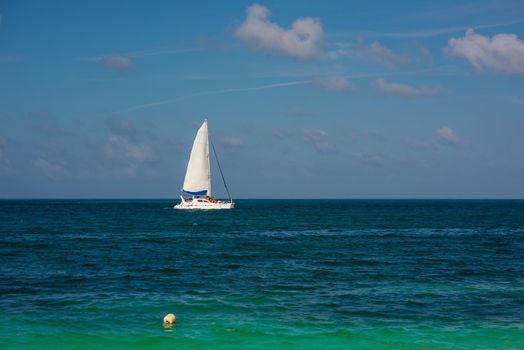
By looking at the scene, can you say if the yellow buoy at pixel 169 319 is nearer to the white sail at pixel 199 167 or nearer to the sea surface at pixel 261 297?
the sea surface at pixel 261 297

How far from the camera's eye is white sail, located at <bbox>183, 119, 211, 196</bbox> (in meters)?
134

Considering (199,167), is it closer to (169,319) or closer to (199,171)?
(199,171)

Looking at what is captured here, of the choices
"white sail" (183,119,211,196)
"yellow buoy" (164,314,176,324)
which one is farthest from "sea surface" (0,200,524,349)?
"white sail" (183,119,211,196)

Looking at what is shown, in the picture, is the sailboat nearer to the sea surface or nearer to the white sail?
the white sail

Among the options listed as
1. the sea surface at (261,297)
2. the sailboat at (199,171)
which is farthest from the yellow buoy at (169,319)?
the sailboat at (199,171)

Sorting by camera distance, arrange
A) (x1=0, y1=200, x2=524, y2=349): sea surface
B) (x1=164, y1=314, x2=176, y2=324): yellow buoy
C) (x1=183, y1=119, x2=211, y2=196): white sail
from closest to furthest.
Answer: (x1=0, y1=200, x2=524, y2=349): sea surface, (x1=164, y1=314, x2=176, y2=324): yellow buoy, (x1=183, y1=119, x2=211, y2=196): white sail

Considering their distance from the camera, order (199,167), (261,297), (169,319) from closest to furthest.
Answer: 1. (169,319)
2. (261,297)
3. (199,167)

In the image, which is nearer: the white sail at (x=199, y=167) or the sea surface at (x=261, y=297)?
the sea surface at (x=261, y=297)

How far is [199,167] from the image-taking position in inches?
5320

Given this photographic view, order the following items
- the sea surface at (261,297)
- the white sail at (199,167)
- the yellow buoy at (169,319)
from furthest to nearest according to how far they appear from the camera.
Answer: the white sail at (199,167) → the yellow buoy at (169,319) → the sea surface at (261,297)

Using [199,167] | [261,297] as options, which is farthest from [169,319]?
[199,167]

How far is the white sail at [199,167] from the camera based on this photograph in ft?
440

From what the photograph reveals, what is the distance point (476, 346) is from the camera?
887 inches

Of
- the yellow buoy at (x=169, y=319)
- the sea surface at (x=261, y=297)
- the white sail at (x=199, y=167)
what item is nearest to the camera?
the sea surface at (x=261, y=297)
